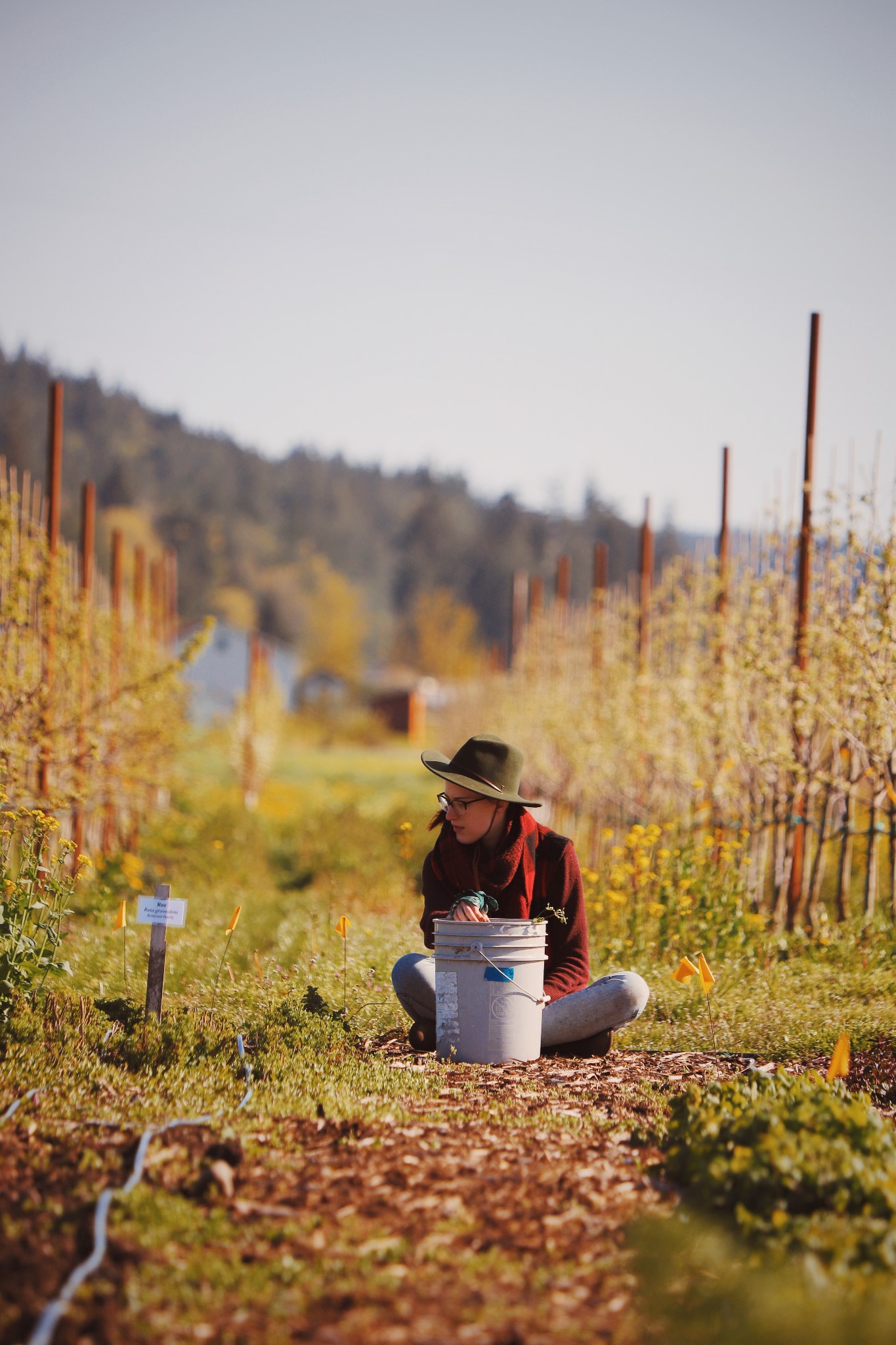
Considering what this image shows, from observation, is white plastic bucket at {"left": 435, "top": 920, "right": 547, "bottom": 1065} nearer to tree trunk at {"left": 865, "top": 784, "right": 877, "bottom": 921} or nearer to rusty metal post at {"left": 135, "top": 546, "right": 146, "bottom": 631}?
tree trunk at {"left": 865, "top": 784, "right": 877, "bottom": 921}

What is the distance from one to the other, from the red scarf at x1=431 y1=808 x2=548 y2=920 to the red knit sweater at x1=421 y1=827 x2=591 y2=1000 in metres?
0.03

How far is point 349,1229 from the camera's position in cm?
287

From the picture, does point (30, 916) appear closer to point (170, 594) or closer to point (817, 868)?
point (817, 868)

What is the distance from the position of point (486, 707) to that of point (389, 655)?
67115mm

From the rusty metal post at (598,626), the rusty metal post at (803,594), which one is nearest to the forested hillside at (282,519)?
the rusty metal post at (598,626)

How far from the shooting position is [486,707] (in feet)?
81.0

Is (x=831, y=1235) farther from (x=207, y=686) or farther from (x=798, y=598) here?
(x=207, y=686)

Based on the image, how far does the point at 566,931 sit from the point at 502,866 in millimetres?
477

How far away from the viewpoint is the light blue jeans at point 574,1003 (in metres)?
4.71

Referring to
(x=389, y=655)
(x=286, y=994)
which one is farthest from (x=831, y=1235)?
(x=389, y=655)

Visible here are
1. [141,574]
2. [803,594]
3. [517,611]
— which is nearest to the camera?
[803,594]

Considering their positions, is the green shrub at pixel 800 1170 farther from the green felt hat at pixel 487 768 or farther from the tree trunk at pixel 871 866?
the tree trunk at pixel 871 866

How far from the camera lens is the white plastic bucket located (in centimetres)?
445

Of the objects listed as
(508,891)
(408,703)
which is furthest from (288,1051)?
(408,703)
